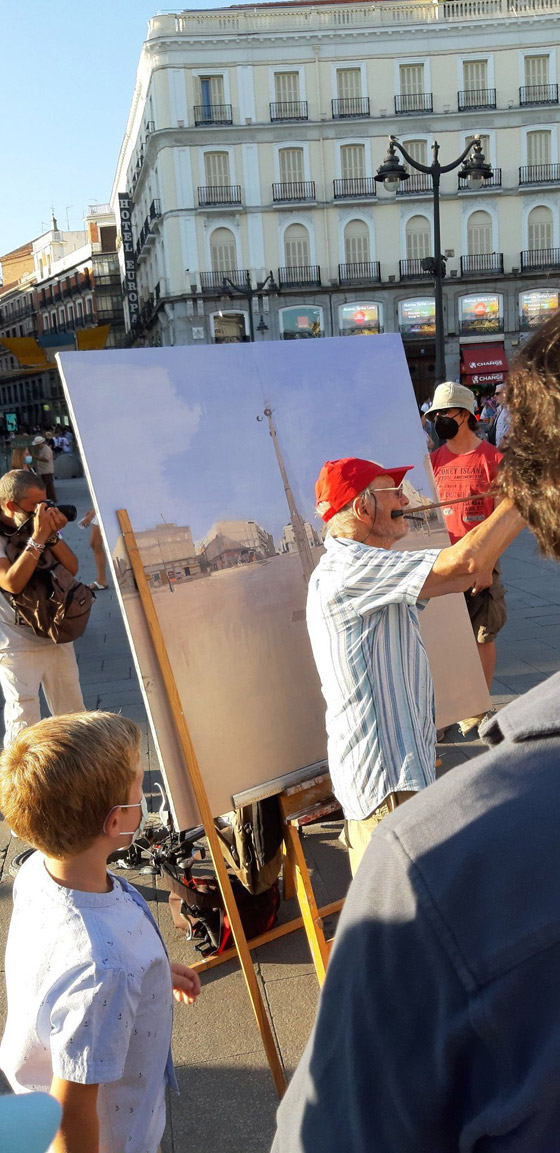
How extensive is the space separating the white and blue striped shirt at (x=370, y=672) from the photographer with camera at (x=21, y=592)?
1.89 meters

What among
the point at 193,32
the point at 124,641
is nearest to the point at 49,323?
the point at 193,32

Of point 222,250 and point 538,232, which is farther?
point 222,250

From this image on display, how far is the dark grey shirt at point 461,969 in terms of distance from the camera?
672 millimetres

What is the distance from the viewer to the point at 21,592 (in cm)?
396

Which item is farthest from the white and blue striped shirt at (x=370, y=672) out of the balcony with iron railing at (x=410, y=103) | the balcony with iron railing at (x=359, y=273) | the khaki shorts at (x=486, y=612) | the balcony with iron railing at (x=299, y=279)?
the balcony with iron railing at (x=410, y=103)

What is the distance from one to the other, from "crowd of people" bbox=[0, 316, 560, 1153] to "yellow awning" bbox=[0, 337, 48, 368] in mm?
29564

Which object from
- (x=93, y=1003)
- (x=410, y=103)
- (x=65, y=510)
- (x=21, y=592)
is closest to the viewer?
(x=93, y=1003)

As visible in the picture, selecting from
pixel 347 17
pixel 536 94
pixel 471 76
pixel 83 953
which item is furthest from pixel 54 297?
pixel 83 953

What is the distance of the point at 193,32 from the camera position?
3562cm

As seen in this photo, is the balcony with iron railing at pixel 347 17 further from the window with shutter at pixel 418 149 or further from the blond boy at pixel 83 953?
the blond boy at pixel 83 953

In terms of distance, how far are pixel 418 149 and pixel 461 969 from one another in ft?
134

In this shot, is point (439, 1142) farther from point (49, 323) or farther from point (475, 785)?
point (49, 323)

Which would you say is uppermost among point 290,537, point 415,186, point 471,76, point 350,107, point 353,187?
point 471,76

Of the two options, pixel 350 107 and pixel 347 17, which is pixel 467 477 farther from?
pixel 347 17
